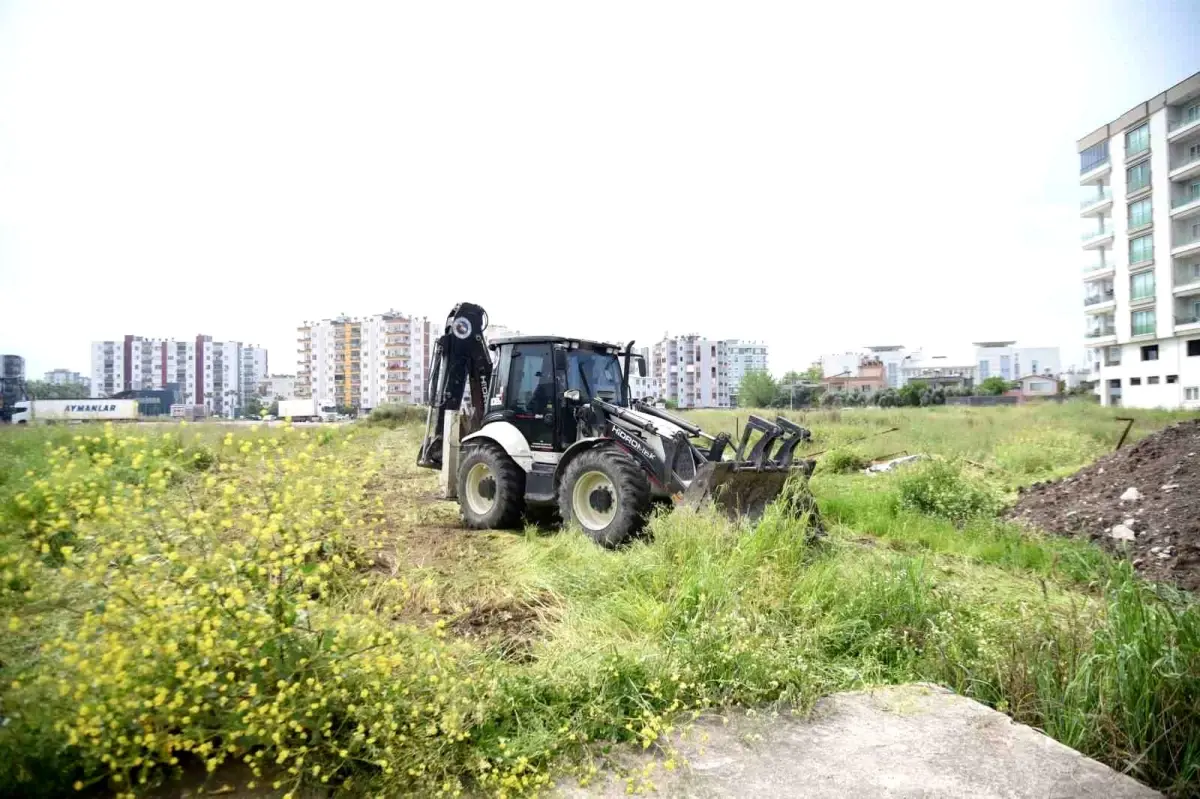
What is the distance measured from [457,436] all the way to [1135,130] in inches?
575

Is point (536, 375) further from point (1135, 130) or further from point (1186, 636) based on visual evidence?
point (1135, 130)

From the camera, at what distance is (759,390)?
60.8 meters

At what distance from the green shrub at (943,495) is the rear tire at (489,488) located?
4685 millimetres

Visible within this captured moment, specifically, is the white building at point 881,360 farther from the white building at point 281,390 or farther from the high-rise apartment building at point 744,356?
the white building at point 281,390

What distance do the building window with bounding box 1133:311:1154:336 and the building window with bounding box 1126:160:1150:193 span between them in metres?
3.38

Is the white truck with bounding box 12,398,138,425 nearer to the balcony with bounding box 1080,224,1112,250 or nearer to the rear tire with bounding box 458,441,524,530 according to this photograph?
the rear tire with bounding box 458,441,524,530

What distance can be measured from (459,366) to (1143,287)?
1659 centimetres

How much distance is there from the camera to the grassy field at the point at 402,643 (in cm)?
240

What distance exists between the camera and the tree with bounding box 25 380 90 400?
12.2 feet

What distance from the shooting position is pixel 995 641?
12.4 feet

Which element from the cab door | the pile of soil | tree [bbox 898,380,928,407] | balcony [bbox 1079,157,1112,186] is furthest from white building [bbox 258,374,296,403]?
balcony [bbox 1079,157,1112,186]

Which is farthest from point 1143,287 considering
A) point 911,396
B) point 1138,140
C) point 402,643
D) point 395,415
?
point 911,396

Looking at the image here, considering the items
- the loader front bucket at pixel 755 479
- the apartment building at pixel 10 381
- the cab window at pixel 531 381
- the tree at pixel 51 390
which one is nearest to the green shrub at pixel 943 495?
the loader front bucket at pixel 755 479

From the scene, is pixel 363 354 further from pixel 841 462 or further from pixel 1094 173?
pixel 841 462
